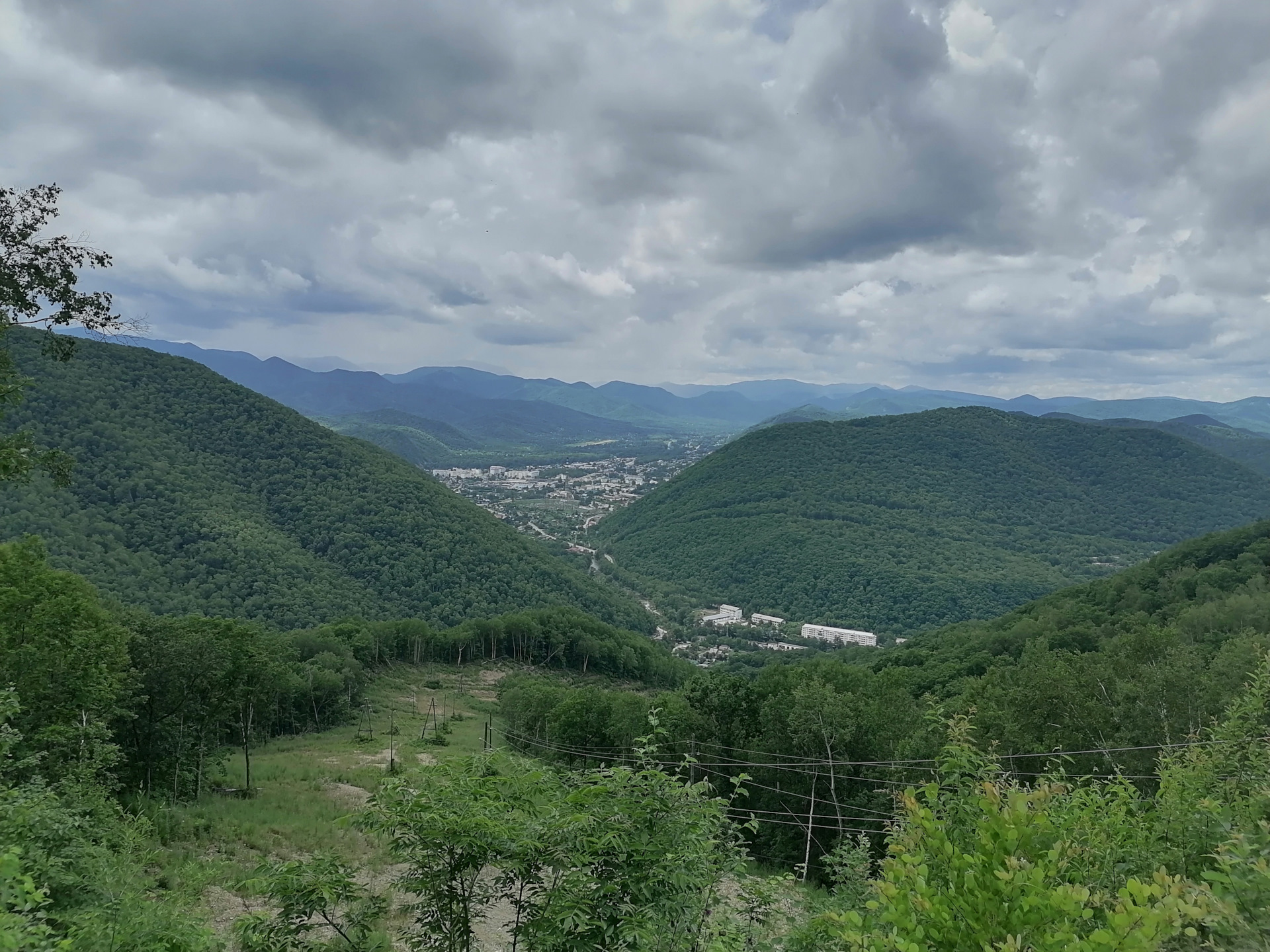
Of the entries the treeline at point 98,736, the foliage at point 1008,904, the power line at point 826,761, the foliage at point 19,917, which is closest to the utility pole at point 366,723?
the treeline at point 98,736

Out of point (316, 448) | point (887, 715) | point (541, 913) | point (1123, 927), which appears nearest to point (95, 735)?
point (541, 913)

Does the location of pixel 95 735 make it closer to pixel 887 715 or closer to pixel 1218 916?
pixel 1218 916

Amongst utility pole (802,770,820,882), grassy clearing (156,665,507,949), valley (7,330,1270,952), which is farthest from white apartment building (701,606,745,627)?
utility pole (802,770,820,882)

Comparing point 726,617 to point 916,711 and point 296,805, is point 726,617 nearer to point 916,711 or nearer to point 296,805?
point 916,711

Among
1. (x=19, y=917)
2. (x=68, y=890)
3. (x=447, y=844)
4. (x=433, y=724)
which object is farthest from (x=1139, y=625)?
(x=19, y=917)

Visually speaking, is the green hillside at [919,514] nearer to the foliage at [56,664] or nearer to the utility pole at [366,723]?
the utility pole at [366,723]

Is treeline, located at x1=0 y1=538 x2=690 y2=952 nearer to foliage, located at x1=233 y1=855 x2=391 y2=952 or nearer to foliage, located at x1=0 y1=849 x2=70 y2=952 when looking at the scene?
foliage, located at x1=0 y1=849 x2=70 y2=952
